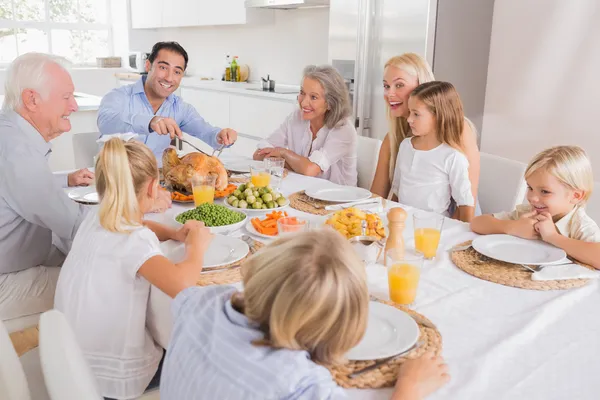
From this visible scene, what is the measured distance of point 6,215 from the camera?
1.88 meters

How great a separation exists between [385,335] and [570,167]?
33.9 inches

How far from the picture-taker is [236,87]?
528 centimetres

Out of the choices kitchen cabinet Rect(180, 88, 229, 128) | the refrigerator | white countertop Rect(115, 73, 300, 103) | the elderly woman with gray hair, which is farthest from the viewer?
kitchen cabinet Rect(180, 88, 229, 128)

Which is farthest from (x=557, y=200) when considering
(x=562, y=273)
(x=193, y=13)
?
(x=193, y=13)

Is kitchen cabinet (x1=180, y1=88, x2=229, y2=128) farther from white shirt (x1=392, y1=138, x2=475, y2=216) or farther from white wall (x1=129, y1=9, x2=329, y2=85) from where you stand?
white shirt (x1=392, y1=138, x2=475, y2=216)

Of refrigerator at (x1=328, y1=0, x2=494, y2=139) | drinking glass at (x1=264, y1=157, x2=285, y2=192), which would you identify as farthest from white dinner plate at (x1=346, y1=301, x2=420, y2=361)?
refrigerator at (x1=328, y1=0, x2=494, y2=139)

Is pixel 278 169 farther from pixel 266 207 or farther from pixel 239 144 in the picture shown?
pixel 239 144

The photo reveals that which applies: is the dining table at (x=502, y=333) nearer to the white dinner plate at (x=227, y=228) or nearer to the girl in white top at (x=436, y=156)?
the white dinner plate at (x=227, y=228)

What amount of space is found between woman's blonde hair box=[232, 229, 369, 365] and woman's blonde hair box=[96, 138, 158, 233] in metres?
0.65

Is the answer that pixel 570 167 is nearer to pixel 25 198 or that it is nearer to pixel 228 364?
pixel 228 364

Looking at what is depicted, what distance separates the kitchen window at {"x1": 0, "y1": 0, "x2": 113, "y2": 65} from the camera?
658 centimetres

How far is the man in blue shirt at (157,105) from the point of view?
2.88m

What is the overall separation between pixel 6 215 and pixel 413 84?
5.54 ft

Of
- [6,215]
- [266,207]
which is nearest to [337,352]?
[266,207]
